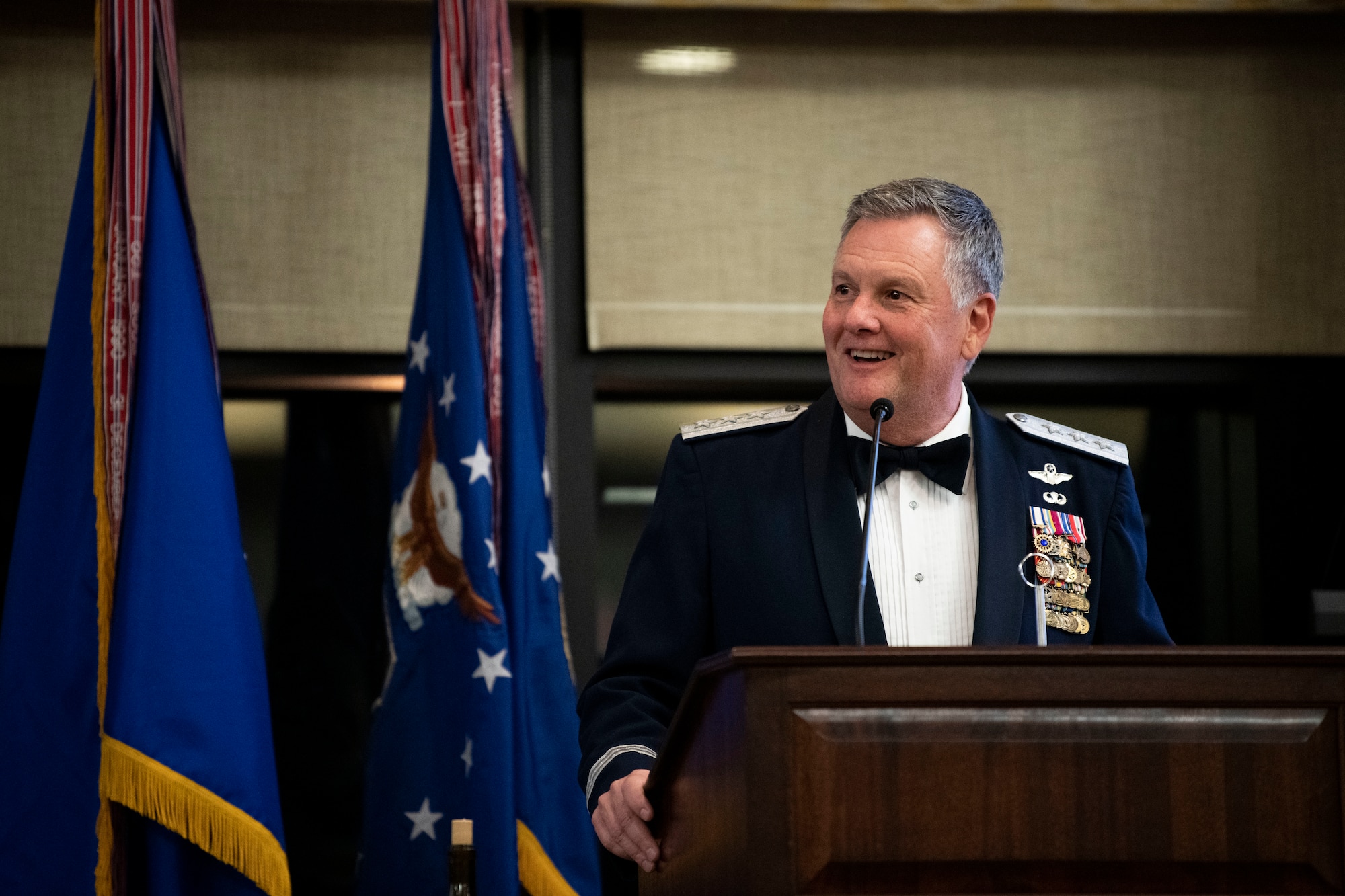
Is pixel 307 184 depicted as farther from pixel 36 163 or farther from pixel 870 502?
pixel 870 502

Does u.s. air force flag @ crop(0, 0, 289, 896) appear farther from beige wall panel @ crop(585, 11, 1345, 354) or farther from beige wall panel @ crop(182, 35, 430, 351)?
beige wall panel @ crop(585, 11, 1345, 354)

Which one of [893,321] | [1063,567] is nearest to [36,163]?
[893,321]

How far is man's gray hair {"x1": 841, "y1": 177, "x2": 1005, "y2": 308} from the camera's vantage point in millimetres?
1925

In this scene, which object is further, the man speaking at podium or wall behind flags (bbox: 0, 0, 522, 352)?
wall behind flags (bbox: 0, 0, 522, 352)

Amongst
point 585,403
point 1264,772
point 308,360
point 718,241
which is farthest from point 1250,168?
point 1264,772

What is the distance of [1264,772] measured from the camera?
1159 mm

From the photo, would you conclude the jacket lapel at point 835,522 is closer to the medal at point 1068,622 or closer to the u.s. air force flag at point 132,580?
the medal at point 1068,622

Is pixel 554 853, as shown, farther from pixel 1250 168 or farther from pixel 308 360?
pixel 1250 168

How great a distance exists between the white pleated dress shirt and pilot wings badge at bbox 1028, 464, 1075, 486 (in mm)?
89

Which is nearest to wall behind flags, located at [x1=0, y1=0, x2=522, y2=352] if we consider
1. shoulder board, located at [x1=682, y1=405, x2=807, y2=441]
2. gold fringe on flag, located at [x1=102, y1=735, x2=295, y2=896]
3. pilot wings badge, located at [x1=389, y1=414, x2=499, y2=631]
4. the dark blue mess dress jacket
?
pilot wings badge, located at [x1=389, y1=414, x2=499, y2=631]

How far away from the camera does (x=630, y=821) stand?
1520 millimetres

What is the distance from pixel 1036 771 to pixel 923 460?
31.7 inches

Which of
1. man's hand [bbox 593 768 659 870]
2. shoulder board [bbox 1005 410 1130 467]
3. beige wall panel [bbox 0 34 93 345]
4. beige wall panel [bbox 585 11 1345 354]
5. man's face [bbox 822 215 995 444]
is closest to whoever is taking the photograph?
man's hand [bbox 593 768 659 870]

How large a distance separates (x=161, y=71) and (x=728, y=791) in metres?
2.01
